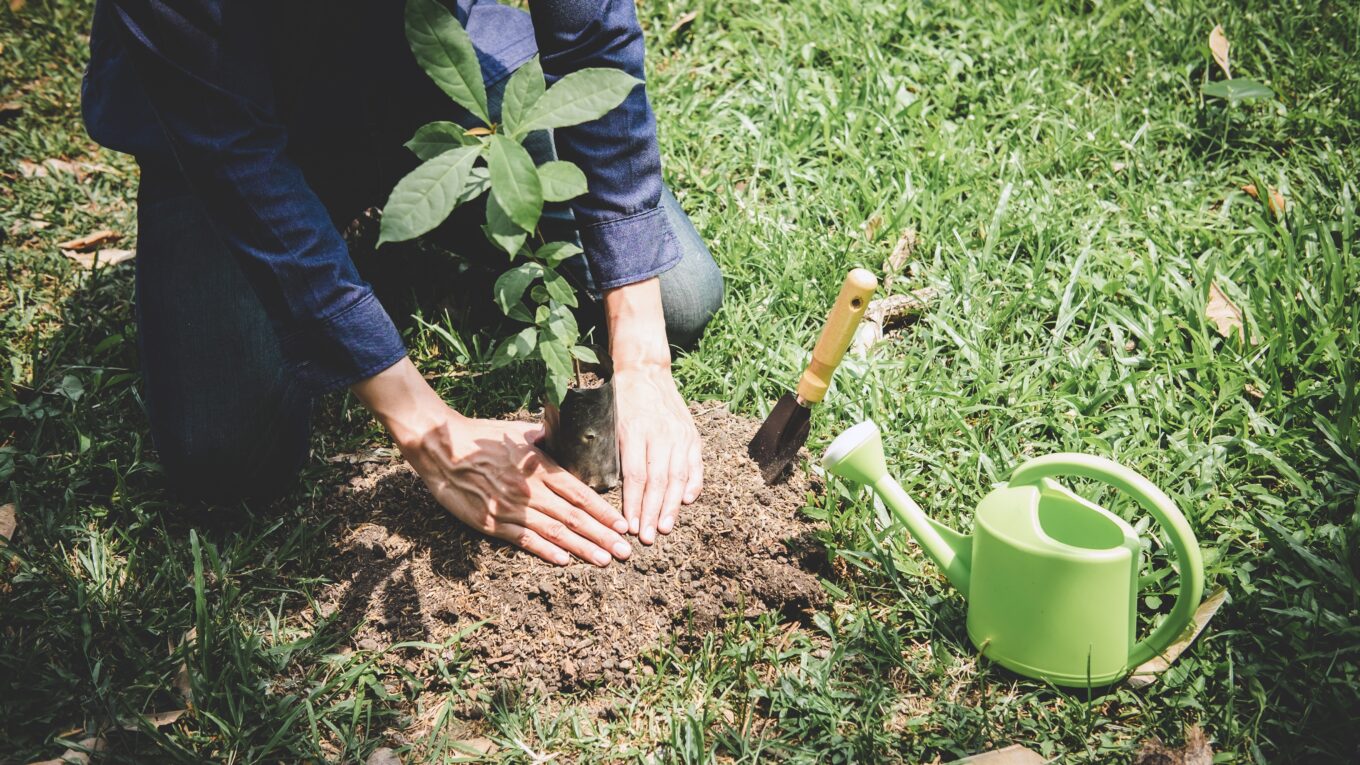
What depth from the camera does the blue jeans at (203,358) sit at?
2.00 m

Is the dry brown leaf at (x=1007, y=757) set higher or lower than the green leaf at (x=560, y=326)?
lower

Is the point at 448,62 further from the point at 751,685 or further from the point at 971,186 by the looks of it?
the point at 971,186

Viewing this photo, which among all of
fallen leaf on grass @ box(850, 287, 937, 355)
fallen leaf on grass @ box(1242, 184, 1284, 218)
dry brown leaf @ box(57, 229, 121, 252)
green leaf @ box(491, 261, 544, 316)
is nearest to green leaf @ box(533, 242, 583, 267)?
green leaf @ box(491, 261, 544, 316)

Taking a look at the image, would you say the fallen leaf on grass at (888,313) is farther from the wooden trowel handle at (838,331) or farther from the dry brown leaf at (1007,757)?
the dry brown leaf at (1007,757)

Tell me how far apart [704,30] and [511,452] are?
7.13ft

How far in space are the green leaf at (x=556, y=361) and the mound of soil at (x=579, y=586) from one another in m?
0.42

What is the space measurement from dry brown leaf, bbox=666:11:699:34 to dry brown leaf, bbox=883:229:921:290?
136 centimetres

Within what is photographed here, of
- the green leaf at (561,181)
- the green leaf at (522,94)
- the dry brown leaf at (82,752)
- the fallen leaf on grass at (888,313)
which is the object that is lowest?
the dry brown leaf at (82,752)

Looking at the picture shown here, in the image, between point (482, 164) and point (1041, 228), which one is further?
point (1041, 228)

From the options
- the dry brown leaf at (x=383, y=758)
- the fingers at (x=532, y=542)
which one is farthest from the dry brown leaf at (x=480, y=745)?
the fingers at (x=532, y=542)

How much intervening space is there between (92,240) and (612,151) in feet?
6.23

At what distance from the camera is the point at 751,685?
1676 millimetres

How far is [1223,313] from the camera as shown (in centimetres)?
228

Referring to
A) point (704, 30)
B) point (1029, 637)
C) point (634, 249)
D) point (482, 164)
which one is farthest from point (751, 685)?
point (704, 30)
